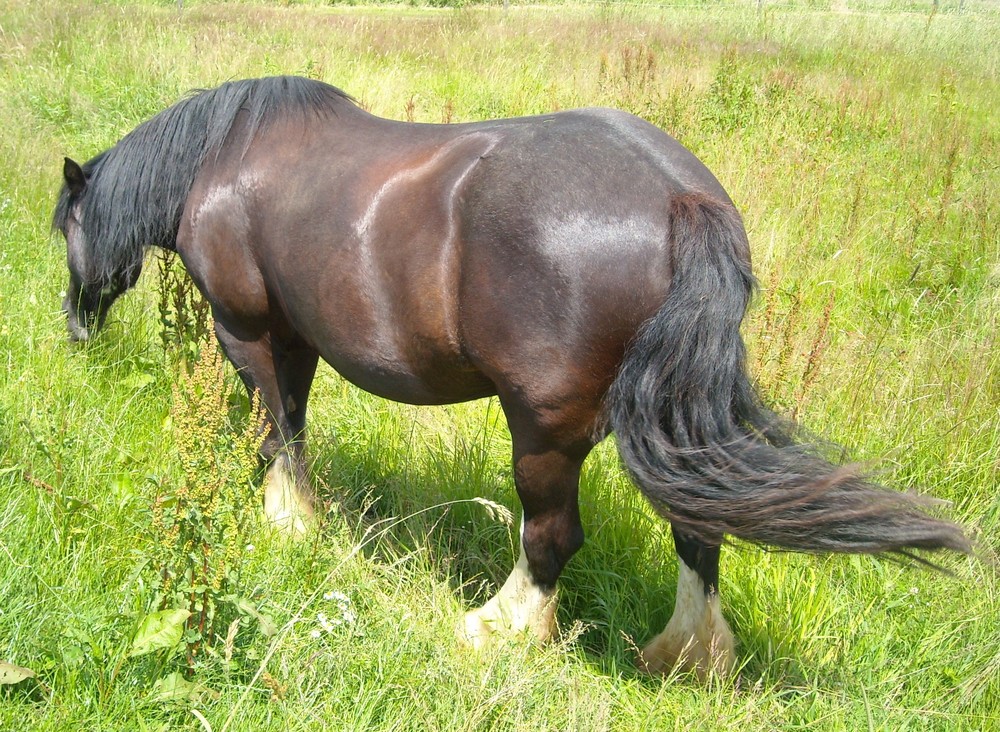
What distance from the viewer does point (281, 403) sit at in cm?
334

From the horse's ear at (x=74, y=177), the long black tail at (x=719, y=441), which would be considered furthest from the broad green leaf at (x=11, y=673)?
the horse's ear at (x=74, y=177)

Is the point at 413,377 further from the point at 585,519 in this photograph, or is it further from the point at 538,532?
the point at 585,519

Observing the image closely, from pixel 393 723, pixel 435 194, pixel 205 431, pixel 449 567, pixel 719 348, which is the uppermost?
pixel 435 194

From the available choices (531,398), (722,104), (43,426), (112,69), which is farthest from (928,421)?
(112,69)

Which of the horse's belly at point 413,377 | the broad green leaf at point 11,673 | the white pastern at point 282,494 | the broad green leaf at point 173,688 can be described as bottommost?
the white pastern at point 282,494

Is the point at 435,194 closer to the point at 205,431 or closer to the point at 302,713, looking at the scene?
the point at 205,431

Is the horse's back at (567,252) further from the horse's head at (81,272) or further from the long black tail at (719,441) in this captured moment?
the horse's head at (81,272)

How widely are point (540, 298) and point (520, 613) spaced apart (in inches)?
44.5

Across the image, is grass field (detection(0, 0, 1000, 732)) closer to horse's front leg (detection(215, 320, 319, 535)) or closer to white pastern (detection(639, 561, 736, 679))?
white pastern (detection(639, 561, 736, 679))

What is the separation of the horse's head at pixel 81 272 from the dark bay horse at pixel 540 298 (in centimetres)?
73

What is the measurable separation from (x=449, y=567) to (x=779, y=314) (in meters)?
2.36

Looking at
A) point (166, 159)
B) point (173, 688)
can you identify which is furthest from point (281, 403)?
point (173, 688)

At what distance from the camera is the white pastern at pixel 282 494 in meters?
3.36

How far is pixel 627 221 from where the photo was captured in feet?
7.04
